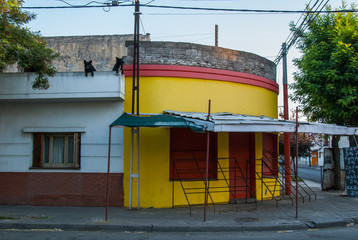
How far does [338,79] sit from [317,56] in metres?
1.13

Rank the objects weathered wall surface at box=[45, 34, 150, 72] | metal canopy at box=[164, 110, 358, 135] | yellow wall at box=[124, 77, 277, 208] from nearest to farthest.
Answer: metal canopy at box=[164, 110, 358, 135]
yellow wall at box=[124, 77, 277, 208]
weathered wall surface at box=[45, 34, 150, 72]

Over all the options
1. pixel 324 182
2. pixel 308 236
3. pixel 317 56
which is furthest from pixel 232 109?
pixel 324 182

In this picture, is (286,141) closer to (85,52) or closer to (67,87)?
(67,87)

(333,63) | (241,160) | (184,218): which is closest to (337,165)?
(333,63)

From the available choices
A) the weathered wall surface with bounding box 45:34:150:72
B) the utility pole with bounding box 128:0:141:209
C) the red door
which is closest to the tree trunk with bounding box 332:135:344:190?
the red door

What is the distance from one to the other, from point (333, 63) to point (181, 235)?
26.6ft

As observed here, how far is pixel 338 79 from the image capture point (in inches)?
477

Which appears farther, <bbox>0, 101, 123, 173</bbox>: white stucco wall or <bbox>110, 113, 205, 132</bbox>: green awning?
<bbox>0, 101, 123, 173</bbox>: white stucco wall

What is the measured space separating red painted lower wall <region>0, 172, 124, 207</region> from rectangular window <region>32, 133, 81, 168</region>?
1.26ft

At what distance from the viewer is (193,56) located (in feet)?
37.4

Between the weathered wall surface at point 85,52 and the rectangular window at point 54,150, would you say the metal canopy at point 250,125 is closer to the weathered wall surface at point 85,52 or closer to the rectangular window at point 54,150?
the rectangular window at point 54,150

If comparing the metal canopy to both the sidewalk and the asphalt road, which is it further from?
the asphalt road

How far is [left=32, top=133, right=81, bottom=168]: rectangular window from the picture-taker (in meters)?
11.1

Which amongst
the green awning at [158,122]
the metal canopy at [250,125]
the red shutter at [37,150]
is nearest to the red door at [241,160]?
the metal canopy at [250,125]
